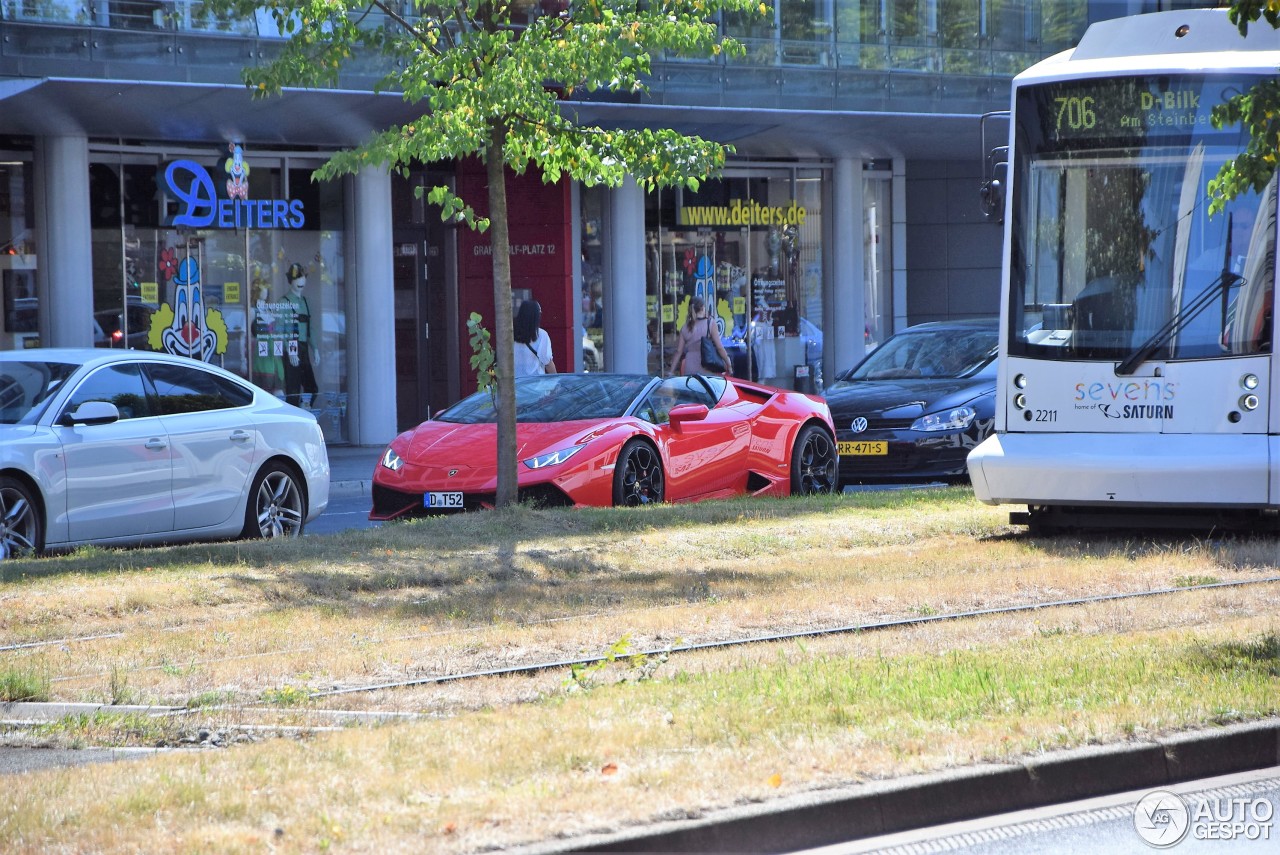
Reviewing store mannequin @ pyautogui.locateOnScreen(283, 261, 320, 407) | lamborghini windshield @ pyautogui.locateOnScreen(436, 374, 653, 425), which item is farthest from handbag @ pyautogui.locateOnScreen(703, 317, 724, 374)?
lamborghini windshield @ pyautogui.locateOnScreen(436, 374, 653, 425)

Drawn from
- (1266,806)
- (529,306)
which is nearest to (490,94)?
(529,306)

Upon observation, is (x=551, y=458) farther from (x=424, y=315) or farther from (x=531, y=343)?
(x=424, y=315)

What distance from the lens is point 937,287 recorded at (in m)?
33.6

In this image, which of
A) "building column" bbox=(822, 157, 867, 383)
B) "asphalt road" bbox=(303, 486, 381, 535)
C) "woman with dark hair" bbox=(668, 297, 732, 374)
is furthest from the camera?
"building column" bbox=(822, 157, 867, 383)

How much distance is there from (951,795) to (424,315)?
21932 millimetres

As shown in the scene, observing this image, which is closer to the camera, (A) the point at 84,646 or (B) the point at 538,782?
(B) the point at 538,782

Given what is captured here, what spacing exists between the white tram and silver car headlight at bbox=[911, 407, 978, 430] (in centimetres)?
411

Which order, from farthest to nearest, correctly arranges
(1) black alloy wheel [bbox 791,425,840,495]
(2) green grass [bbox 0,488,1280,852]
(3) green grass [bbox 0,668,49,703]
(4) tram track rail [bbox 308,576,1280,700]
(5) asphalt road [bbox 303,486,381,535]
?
1. (1) black alloy wheel [bbox 791,425,840,495]
2. (5) asphalt road [bbox 303,486,381,535]
3. (4) tram track rail [bbox 308,576,1280,700]
4. (3) green grass [bbox 0,668,49,703]
5. (2) green grass [bbox 0,488,1280,852]

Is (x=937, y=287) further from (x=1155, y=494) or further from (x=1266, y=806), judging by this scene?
(x=1266, y=806)

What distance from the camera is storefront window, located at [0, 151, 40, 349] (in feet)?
71.2

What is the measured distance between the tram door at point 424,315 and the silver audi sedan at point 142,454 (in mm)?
13224

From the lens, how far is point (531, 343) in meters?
19.1

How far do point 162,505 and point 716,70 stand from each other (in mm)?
15932

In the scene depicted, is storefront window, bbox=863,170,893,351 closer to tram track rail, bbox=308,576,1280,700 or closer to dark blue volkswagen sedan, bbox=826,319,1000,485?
dark blue volkswagen sedan, bbox=826,319,1000,485
